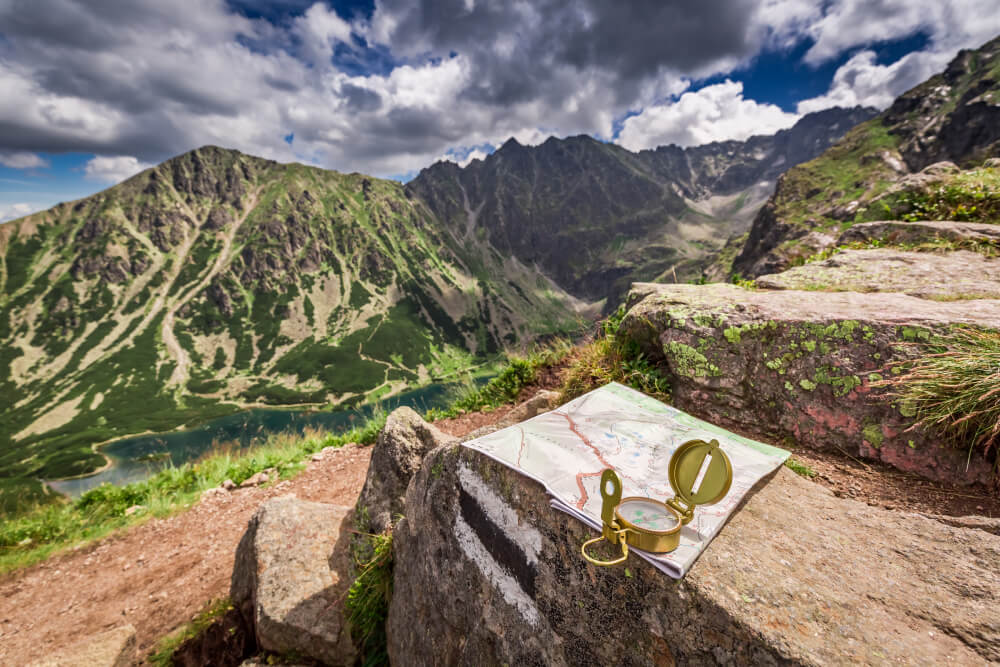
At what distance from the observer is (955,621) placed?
2348 mm

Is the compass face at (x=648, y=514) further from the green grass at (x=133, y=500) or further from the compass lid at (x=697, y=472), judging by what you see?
the green grass at (x=133, y=500)

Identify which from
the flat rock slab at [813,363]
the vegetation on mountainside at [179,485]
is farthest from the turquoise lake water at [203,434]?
the flat rock slab at [813,363]

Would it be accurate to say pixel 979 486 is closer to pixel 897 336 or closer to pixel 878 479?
pixel 878 479

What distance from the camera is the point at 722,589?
259 cm

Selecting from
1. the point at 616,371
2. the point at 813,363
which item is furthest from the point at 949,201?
the point at 616,371

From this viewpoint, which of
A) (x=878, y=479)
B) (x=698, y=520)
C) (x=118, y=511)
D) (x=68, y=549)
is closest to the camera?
(x=698, y=520)

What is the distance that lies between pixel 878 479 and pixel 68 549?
49.8 feet

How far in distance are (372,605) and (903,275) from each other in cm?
1126

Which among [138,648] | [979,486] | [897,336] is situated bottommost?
[138,648]

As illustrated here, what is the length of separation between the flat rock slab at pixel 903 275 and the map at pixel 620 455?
5295 millimetres

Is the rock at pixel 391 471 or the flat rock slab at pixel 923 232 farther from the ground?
the flat rock slab at pixel 923 232

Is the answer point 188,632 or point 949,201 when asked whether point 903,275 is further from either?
point 188,632

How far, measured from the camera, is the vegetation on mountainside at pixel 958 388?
13.4 ft

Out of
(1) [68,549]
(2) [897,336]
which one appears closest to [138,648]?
(1) [68,549]
